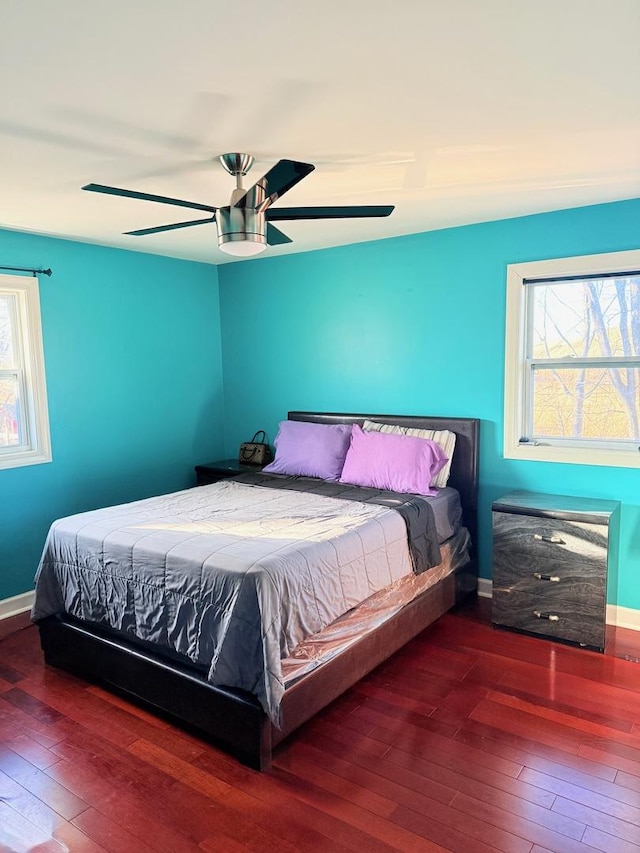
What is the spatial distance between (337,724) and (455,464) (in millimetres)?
1833

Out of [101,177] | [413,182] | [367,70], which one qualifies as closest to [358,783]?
[367,70]

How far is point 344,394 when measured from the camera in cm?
434

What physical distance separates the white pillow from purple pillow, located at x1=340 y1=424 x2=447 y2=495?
47 millimetres

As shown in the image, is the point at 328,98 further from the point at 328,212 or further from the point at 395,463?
the point at 395,463

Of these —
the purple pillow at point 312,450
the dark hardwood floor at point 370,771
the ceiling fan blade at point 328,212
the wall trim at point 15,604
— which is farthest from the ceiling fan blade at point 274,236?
the wall trim at point 15,604

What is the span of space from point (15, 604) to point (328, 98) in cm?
340

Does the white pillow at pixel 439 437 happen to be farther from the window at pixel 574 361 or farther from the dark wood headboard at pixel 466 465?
the window at pixel 574 361

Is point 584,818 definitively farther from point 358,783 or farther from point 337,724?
point 337,724

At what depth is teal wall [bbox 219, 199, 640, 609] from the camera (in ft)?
10.8

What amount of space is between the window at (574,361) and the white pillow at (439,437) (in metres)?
0.34

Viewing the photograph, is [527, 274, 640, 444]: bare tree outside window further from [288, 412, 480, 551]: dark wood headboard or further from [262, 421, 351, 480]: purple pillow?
[262, 421, 351, 480]: purple pillow

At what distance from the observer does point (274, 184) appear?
216 centimetres

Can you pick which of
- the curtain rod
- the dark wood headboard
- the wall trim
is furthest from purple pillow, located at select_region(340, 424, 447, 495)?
the curtain rod

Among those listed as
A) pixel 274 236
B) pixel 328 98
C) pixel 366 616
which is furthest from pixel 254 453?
pixel 328 98
